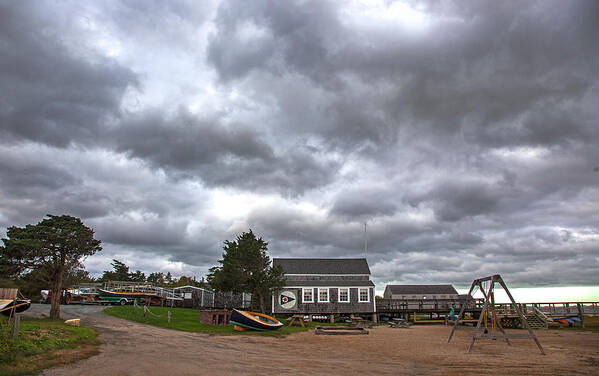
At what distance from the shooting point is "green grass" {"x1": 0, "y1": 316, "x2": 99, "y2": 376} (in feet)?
39.4

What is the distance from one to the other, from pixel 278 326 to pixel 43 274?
56.9 feet

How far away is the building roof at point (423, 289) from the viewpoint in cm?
8781

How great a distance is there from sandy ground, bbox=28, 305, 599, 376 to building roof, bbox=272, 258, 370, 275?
25525mm

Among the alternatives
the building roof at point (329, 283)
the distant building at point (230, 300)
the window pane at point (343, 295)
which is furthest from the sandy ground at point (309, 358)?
the distant building at point (230, 300)

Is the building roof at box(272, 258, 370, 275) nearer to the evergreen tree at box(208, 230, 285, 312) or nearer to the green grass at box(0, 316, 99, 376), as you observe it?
the evergreen tree at box(208, 230, 285, 312)

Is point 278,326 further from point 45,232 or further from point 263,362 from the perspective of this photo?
point 45,232

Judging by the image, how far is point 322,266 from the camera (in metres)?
50.5

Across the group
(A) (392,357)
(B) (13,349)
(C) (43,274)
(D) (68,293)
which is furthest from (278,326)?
(D) (68,293)

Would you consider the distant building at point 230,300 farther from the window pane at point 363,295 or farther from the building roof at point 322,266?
the window pane at point 363,295

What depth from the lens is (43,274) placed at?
88.6ft

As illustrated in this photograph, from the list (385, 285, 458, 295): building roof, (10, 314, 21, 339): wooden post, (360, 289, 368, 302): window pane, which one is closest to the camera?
(10, 314, 21, 339): wooden post

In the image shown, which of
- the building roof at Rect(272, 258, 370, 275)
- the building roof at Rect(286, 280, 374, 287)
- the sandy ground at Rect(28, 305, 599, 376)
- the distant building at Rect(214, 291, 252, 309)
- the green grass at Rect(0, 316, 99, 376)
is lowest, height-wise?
the sandy ground at Rect(28, 305, 599, 376)

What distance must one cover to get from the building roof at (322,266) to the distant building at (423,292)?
41.8 metres

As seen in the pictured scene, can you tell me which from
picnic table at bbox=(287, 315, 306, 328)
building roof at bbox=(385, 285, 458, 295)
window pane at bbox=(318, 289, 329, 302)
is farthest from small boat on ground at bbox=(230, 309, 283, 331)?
building roof at bbox=(385, 285, 458, 295)
